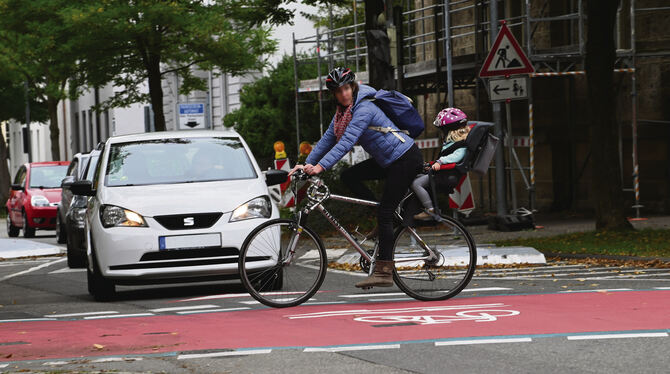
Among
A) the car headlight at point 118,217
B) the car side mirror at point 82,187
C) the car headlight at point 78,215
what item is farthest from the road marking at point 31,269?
the car headlight at point 118,217

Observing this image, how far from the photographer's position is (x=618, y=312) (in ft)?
29.9

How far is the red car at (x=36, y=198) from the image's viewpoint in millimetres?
28234

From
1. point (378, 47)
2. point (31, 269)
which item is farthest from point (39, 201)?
point (378, 47)

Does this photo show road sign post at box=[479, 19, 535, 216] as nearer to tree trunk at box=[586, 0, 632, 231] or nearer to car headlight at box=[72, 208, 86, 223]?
tree trunk at box=[586, 0, 632, 231]

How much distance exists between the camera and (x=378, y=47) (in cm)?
1653

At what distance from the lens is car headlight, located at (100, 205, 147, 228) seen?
1159 cm

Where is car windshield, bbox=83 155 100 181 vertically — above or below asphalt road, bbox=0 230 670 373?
above

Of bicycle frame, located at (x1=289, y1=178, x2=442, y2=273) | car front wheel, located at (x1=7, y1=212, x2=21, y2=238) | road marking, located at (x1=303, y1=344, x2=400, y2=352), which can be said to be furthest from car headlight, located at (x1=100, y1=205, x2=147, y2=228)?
car front wheel, located at (x1=7, y1=212, x2=21, y2=238)

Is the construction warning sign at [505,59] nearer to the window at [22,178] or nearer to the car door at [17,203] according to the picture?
the car door at [17,203]

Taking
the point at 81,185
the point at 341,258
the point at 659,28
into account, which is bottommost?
the point at 341,258

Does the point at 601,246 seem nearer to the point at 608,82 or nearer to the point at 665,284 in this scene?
the point at 608,82

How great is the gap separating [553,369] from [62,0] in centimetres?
2716

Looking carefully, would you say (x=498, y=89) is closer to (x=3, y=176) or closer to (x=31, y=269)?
(x=31, y=269)

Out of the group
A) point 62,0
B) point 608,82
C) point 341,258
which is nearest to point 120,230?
point 341,258
